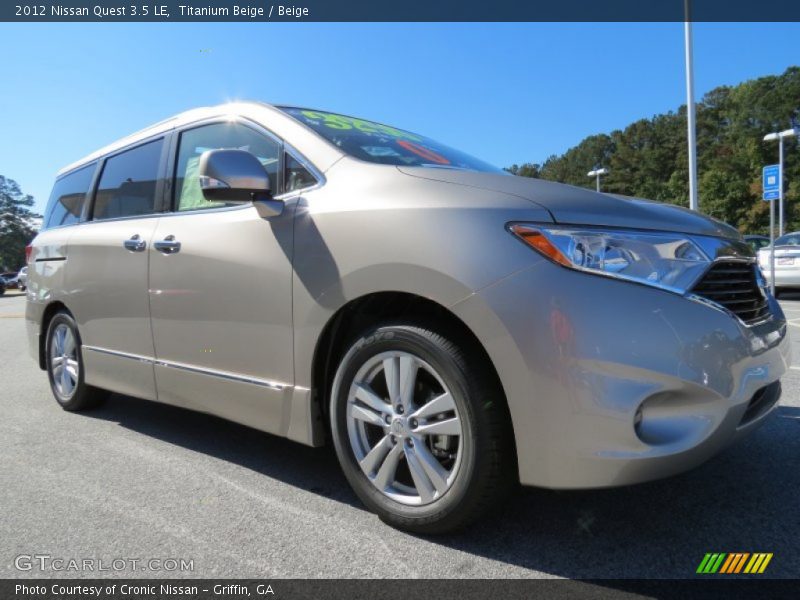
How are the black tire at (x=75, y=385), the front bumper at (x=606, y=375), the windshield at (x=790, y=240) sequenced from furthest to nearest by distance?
the windshield at (x=790, y=240)
the black tire at (x=75, y=385)
the front bumper at (x=606, y=375)

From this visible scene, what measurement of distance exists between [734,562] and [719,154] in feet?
228

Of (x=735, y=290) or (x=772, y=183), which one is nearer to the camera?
(x=735, y=290)

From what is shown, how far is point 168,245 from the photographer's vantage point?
9.56 ft

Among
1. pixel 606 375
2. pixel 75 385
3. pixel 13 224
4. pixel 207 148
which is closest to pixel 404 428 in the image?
pixel 606 375

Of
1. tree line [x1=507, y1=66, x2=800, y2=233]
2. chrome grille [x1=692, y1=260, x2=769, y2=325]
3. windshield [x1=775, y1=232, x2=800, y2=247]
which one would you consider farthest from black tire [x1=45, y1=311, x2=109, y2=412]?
tree line [x1=507, y1=66, x2=800, y2=233]

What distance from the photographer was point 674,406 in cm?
178

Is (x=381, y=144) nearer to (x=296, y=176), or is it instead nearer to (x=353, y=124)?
(x=353, y=124)

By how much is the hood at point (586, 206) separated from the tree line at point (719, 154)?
32.1 m

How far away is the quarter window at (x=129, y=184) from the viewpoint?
337 cm

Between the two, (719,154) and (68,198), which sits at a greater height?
(719,154)

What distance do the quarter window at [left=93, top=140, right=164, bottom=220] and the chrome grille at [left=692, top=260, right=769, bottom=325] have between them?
2.74 meters

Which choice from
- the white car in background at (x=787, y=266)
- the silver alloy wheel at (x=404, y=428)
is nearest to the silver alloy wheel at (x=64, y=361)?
the silver alloy wheel at (x=404, y=428)

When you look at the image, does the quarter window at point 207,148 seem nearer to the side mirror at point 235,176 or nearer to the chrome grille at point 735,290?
the side mirror at point 235,176

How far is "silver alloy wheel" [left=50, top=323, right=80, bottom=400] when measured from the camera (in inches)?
156
